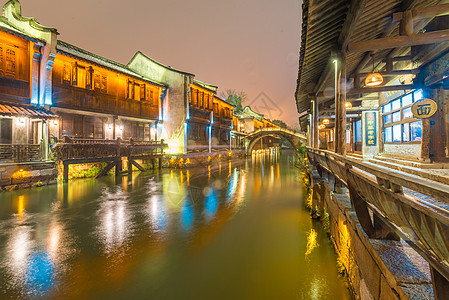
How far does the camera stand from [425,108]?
24.5ft

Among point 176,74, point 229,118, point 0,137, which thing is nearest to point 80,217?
point 0,137

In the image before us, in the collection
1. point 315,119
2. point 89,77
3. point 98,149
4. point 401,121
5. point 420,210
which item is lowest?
point 420,210

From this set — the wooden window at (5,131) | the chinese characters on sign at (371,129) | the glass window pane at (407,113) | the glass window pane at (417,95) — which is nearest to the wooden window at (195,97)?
the wooden window at (5,131)

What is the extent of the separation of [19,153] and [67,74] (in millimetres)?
6568

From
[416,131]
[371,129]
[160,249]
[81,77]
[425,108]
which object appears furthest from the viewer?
[81,77]

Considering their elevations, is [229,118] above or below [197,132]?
above

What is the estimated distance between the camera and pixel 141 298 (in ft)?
14.8

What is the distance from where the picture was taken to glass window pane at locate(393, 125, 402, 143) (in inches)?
430

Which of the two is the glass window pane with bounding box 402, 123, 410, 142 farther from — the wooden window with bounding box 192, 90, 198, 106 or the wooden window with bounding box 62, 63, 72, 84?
the wooden window with bounding box 62, 63, 72, 84

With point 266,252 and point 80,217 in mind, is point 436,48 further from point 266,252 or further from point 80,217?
point 80,217

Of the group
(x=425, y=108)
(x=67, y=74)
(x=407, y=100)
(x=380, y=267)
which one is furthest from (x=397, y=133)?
(x=67, y=74)

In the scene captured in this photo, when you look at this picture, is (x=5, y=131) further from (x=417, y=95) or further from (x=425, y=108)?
(x=417, y=95)

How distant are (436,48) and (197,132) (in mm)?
22780

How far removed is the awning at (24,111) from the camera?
39.2ft
